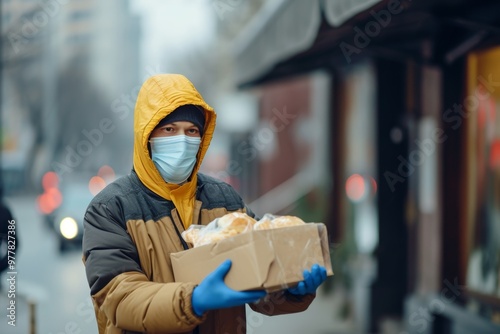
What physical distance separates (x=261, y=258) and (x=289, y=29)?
423cm

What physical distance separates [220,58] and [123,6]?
1532cm

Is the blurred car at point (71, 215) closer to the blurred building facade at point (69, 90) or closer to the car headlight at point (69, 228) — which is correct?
the car headlight at point (69, 228)

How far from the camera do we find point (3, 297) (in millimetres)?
5773

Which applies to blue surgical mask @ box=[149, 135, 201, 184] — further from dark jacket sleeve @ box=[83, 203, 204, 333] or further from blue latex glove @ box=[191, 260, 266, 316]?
blue latex glove @ box=[191, 260, 266, 316]

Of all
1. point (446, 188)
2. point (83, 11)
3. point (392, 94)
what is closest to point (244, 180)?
point (392, 94)

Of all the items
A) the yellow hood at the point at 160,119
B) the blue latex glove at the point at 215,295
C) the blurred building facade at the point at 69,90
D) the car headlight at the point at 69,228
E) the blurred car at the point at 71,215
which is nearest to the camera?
the blue latex glove at the point at 215,295

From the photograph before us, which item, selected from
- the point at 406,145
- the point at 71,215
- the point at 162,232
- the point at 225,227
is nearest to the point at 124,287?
the point at 162,232

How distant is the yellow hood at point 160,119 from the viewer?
289 centimetres

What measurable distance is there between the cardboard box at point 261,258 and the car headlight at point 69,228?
14.0 meters

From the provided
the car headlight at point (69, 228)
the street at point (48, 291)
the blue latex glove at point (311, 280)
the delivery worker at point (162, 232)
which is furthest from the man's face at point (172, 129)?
the car headlight at point (69, 228)

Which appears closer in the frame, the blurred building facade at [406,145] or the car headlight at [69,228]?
the blurred building facade at [406,145]

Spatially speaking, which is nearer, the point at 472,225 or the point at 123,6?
the point at 472,225

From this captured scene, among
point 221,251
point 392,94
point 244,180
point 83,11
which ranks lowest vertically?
point 244,180

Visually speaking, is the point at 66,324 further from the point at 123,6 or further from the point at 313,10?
the point at 123,6
